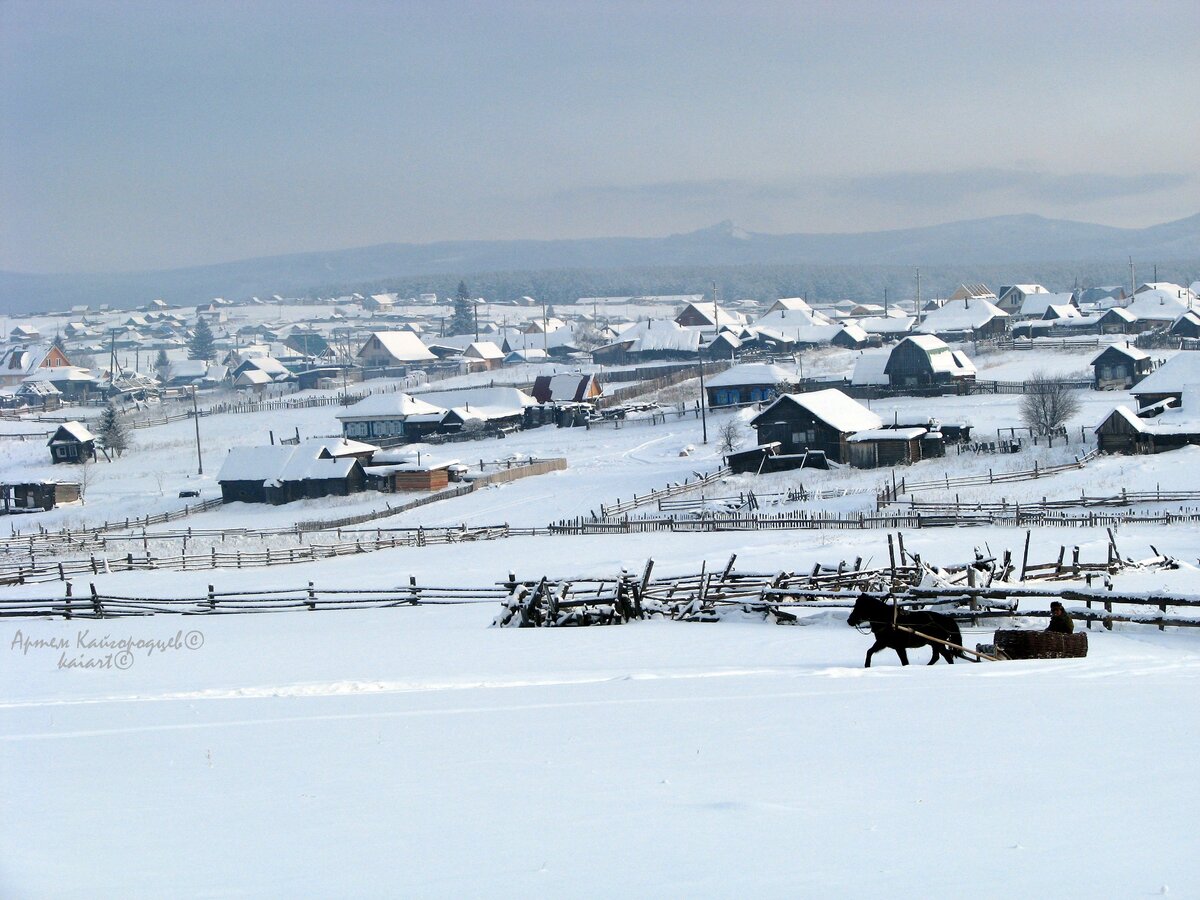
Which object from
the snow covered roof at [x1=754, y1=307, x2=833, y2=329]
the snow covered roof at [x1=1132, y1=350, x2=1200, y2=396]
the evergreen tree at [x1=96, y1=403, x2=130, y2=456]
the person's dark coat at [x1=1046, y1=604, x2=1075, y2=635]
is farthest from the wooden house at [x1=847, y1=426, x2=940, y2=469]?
the snow covered roof at [x1=754, y1=307, x2=833, y2=329]

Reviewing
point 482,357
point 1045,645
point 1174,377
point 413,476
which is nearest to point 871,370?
point 1174,377

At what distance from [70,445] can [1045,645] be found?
7751cm

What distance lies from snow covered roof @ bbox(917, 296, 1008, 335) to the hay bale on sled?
110 meters

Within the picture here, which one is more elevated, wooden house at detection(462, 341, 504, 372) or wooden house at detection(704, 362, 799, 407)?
wooden house at detection(462, 341, 504, 372)

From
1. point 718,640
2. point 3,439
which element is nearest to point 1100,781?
point 718,640

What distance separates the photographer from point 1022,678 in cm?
1388

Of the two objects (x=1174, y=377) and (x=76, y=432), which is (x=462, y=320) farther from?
(x=1174, y=377)

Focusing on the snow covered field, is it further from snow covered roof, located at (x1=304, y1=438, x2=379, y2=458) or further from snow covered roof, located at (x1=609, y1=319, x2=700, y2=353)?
snow covered roof, located at (x1=609, y1=319, x2=700, y2=353)

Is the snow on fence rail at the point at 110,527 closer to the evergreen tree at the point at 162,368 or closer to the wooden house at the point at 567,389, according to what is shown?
the wooden house at the point at 567,389

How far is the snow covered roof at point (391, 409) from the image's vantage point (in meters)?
84.3

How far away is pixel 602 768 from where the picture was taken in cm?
1029

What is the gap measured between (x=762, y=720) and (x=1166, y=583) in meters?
15.7

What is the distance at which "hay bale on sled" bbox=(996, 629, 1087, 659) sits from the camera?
16766 mm

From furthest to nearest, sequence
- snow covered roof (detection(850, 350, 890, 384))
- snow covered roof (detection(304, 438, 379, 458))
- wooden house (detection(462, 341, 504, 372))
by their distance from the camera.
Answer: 1. wooden house (detection(462, 341, 504, 372))
2. snow covered roof (detection(850, 350, 890, 384))
3. snow covered roof (detection(304, 438, 379, 458))
